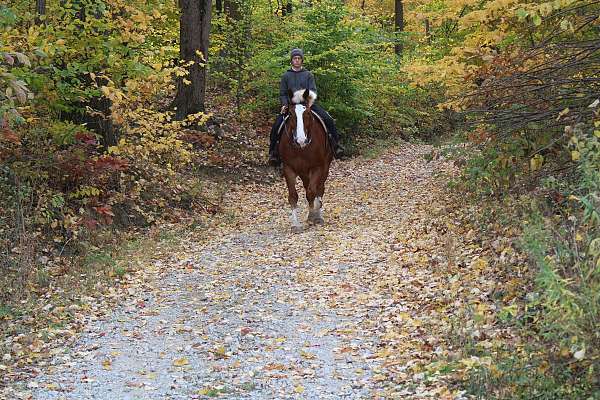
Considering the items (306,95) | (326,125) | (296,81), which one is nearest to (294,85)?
(296,81)

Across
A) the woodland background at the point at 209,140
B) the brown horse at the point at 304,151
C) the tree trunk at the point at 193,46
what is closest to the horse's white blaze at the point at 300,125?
the brown horse at the point at 304,151

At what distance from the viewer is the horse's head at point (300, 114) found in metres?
11.8

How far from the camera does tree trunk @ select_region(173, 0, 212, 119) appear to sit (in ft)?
55.5

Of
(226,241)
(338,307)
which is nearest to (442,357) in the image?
(338,307)

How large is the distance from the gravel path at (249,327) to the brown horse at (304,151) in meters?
0.51

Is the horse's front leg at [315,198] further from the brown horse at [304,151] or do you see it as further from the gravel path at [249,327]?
the gravel path at [249,327]

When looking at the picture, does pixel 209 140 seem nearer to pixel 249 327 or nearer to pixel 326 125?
pixel 326 125

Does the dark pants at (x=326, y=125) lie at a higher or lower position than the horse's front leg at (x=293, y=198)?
higher

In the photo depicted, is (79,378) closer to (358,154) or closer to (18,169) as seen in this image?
(18,169)

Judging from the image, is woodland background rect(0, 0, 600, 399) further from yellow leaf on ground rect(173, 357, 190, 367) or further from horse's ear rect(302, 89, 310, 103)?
yellow leaf on ground rect(173, 357, 190, 367)

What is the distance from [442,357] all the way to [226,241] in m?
6.47

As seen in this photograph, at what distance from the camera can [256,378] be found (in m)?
6.30

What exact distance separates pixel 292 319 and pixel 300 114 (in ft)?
16.0

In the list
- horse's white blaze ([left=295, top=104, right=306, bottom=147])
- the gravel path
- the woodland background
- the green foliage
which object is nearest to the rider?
horse's white blaze ([left=295, top=104, right=306, bottom=147])
